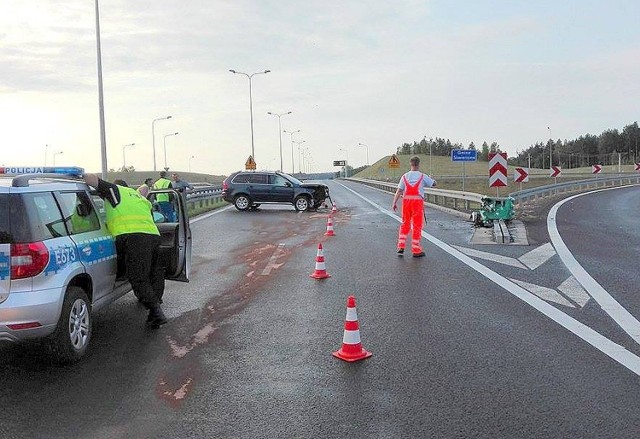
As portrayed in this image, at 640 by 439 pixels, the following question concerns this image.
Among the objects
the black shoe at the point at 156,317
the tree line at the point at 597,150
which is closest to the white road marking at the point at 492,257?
the black shoe at the point at 156,317

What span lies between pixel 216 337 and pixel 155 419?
6.86ft

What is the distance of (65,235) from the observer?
5.67 m

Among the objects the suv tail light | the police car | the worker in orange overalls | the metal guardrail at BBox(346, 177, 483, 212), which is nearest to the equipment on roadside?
the metal guardrail at BBox(346, 177, 483, 212)

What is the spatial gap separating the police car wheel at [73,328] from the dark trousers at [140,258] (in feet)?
2.51

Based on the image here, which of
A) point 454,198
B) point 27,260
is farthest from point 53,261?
point 454,198

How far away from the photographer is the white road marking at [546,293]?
7820mm

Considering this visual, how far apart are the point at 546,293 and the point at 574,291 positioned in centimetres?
42

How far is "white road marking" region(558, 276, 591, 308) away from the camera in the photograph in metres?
7.85

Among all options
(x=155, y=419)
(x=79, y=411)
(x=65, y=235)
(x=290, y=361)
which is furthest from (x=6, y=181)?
(x=290, y=361)

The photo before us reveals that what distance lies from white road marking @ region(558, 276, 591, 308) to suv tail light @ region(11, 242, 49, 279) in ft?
19.4

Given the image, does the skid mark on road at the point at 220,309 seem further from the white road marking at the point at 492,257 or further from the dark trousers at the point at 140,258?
the white road marking at the point at 492,257

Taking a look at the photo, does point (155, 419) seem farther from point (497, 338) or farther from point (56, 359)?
point (497, 338)

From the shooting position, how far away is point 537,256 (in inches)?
456

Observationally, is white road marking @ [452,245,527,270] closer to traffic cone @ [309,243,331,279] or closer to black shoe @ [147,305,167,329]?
traffic cone @ [309,243,331,279]
